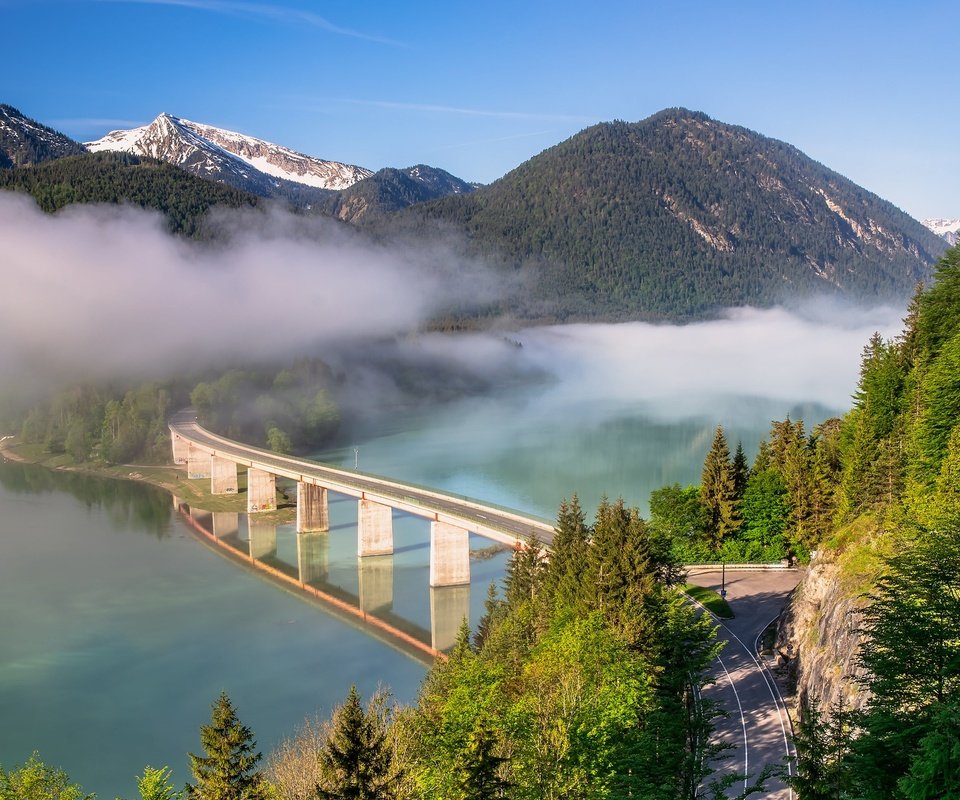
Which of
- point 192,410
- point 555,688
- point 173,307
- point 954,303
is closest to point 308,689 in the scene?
point 555,688

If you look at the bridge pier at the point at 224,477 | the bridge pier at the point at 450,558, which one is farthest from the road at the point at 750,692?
the bridge pier at the point at 224,477

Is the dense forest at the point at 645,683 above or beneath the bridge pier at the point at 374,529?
above

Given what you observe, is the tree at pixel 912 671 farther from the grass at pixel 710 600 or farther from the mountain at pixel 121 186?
the mountain at pixel 121 186

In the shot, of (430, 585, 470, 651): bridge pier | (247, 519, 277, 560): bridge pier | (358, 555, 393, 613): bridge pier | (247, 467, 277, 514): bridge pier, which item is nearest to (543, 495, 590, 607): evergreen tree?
(430, 585, 470, 651): bridge pier

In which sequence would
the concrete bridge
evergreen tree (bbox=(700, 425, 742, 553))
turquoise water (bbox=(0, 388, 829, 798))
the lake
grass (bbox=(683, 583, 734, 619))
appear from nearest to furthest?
grass (bbox=(683, 583, 734, 619)), turquoise water (bbox=(0, 388, 829, 798)), the lake, evergreen tree (bbox=(700, 425, 742, 553)), the concrete bridge

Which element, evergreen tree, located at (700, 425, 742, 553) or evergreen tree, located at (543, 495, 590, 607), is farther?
evergreen tree, located at (700, 425, 742, 553)

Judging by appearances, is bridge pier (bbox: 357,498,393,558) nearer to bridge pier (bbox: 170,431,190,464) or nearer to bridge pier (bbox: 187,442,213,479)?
bridge pier (bbox: 187,442,213,479)

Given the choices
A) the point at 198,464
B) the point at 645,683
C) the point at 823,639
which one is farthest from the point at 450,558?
the point at 198,464
